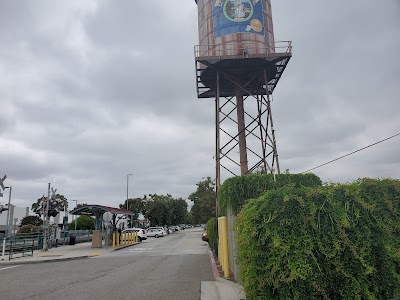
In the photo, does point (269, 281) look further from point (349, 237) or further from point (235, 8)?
point (235, 8)

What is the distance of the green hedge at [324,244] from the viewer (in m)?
4.98

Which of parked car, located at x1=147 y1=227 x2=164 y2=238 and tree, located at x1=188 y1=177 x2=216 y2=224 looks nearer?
tree, located at x1=188 y1=177 x2=216 y2=224

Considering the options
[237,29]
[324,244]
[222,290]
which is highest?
[237,29]

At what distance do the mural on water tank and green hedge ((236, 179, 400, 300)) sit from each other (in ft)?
52.0

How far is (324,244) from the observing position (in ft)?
16.8

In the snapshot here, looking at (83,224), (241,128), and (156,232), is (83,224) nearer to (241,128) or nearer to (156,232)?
(156,232)

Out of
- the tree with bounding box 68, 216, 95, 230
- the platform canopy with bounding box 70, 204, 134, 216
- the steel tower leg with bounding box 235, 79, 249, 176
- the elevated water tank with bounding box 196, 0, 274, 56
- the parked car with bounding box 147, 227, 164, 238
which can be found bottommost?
the parked car with bounding box 147, 227, 164, 238

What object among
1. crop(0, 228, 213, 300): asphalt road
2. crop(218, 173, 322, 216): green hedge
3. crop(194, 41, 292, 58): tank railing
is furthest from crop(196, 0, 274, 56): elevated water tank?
crop(0, 228, 213, 300): asphalt road

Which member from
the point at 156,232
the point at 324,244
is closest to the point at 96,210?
the point at 156,232

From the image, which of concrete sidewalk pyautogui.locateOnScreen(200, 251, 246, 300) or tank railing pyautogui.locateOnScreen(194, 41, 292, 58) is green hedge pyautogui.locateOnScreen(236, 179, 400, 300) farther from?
tank railing pyautogui.locateOnScreen(194, 41, 292, 58)

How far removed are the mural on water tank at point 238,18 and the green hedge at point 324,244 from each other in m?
15.9

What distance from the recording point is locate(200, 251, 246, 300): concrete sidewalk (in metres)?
8.01

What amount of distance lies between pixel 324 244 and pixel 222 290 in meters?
4.59

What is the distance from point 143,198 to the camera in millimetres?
86000
